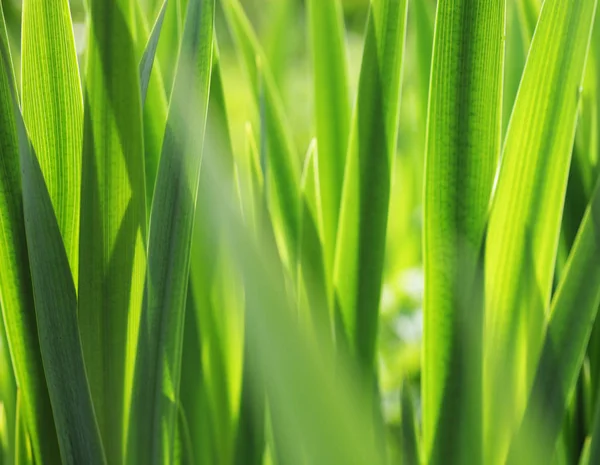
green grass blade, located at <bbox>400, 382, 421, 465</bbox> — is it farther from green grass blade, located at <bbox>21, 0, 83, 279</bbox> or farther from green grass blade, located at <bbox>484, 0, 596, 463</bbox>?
green grass blade, located at <bbox>21, 0, 83, 279</bbox>

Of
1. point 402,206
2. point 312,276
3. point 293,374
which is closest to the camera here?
point 293,374

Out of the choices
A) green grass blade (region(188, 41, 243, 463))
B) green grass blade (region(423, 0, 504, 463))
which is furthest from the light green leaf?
green grass blade (region(423, 0, 504, 463))

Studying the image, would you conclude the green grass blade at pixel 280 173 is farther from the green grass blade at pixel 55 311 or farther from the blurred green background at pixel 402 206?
the green grass blade at pixel 55 311

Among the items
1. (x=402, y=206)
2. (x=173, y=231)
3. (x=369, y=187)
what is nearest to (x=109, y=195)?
(x=173, y=231)

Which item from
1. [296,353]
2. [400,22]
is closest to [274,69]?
[400,22]

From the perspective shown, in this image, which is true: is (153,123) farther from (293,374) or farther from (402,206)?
(402,206)
